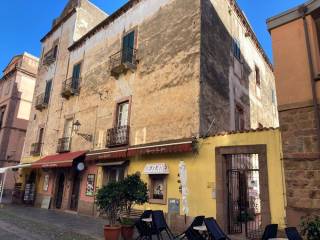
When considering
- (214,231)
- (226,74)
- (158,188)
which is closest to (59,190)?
(158,188)

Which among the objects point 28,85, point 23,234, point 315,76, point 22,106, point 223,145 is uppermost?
point 28,85

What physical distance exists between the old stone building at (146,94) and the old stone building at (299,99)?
2919 mm

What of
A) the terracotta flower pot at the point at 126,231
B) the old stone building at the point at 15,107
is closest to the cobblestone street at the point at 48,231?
the terracotta flower pot at the point at 126,231

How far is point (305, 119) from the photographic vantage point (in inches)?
280

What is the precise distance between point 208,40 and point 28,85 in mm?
24706

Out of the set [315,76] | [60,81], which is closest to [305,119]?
[315,76]

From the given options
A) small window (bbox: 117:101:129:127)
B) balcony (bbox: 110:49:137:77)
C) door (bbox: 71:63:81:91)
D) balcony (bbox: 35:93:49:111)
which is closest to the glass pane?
small window (bbox: 117:101:129:127)

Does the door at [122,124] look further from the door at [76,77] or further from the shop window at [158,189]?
the door at [76,77]

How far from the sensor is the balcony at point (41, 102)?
65.9 ft

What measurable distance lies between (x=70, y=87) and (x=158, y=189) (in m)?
10.4

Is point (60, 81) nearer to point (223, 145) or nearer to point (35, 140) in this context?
point (35, 140)

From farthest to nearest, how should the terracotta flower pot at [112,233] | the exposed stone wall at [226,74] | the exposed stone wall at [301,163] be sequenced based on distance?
the exposed stone wall at [226,74] → the terracotta flower pot at [112,233] → the exposed stone wall at [301,163]

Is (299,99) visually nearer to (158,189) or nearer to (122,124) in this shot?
(158,189)

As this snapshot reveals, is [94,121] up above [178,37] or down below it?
below
